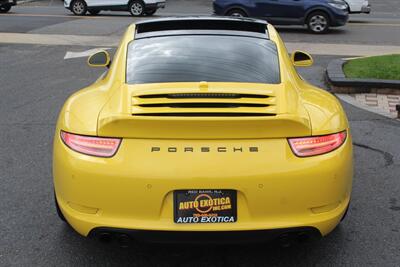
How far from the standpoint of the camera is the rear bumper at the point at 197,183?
2957 millimetres

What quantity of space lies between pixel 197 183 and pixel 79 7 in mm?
21158

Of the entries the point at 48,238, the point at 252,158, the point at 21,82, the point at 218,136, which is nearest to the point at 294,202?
the point at 252,158

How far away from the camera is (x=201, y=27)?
14.3ft

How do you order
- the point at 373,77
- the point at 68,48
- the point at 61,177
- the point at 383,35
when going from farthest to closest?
the point at 383,35, the point at 68,48, the point at 373,77, the point at 61,177

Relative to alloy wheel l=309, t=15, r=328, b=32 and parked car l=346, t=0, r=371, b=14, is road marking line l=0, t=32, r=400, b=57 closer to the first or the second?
alloy wheel l=309, t=15, r=328, b=32

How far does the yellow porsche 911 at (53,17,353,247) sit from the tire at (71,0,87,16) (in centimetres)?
2039

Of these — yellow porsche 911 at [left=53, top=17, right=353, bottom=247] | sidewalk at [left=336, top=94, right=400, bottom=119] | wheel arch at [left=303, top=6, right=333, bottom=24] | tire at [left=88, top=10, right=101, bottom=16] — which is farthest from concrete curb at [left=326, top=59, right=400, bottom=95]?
tire at [left=88, top=10, right=101, bottom=16]

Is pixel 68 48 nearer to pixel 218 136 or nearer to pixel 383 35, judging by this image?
pixel 383 35

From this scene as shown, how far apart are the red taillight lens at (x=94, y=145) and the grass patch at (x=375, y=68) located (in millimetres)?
7012

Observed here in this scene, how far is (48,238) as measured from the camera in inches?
152

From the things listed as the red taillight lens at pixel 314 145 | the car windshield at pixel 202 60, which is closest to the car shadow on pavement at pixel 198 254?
the red taillight lens at pixel 314 145

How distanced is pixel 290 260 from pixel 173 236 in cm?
95

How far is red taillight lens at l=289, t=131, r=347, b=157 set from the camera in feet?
10.1

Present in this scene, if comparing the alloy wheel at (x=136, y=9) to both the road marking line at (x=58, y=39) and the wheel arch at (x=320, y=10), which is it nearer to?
the road marking line at (x=58, y=39)
